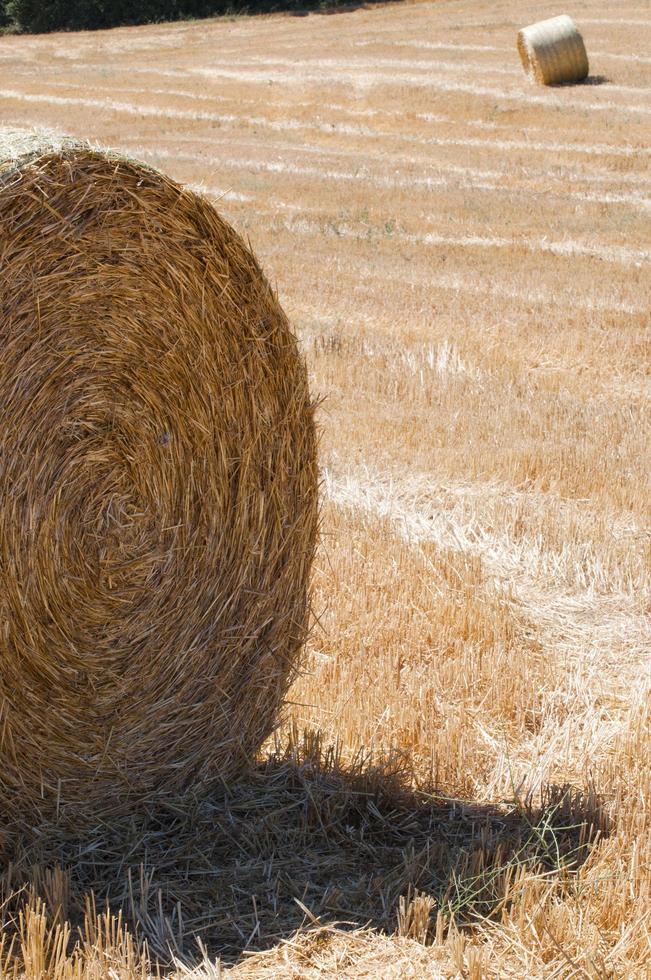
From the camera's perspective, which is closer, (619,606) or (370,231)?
(619,606)

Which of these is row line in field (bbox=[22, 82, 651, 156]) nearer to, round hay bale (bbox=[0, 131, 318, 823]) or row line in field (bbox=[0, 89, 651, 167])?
row line in field (bbox=[0, 89, 651, 167])

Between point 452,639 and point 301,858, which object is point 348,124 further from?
point 301,858

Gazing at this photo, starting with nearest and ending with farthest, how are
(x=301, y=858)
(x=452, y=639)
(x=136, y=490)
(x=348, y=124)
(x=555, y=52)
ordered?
(x=301, y=858) < (x=136, y=490) < (x=452, y=639) < (x=348, y=124) < (x=555, y=52)

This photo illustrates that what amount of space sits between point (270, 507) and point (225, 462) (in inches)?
9.1

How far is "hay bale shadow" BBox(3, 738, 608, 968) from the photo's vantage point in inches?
128

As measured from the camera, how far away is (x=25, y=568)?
137 inches

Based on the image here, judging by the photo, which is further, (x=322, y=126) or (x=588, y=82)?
(x=588, y=82)

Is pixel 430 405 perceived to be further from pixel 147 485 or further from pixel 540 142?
pixel 540 142

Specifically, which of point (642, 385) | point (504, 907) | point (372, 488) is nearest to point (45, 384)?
point (504, 907)

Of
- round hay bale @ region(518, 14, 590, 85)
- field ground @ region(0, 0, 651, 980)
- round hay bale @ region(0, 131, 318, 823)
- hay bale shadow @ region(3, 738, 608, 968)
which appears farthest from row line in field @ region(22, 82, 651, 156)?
hay bale shadow @ region(3, 738, 608, 968)

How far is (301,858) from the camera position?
3588mm

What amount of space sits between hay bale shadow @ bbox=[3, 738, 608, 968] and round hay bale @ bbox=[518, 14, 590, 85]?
26465 mm

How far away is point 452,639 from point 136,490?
1.75 metres

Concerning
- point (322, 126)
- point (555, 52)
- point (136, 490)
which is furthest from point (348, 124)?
point (136, 490)
